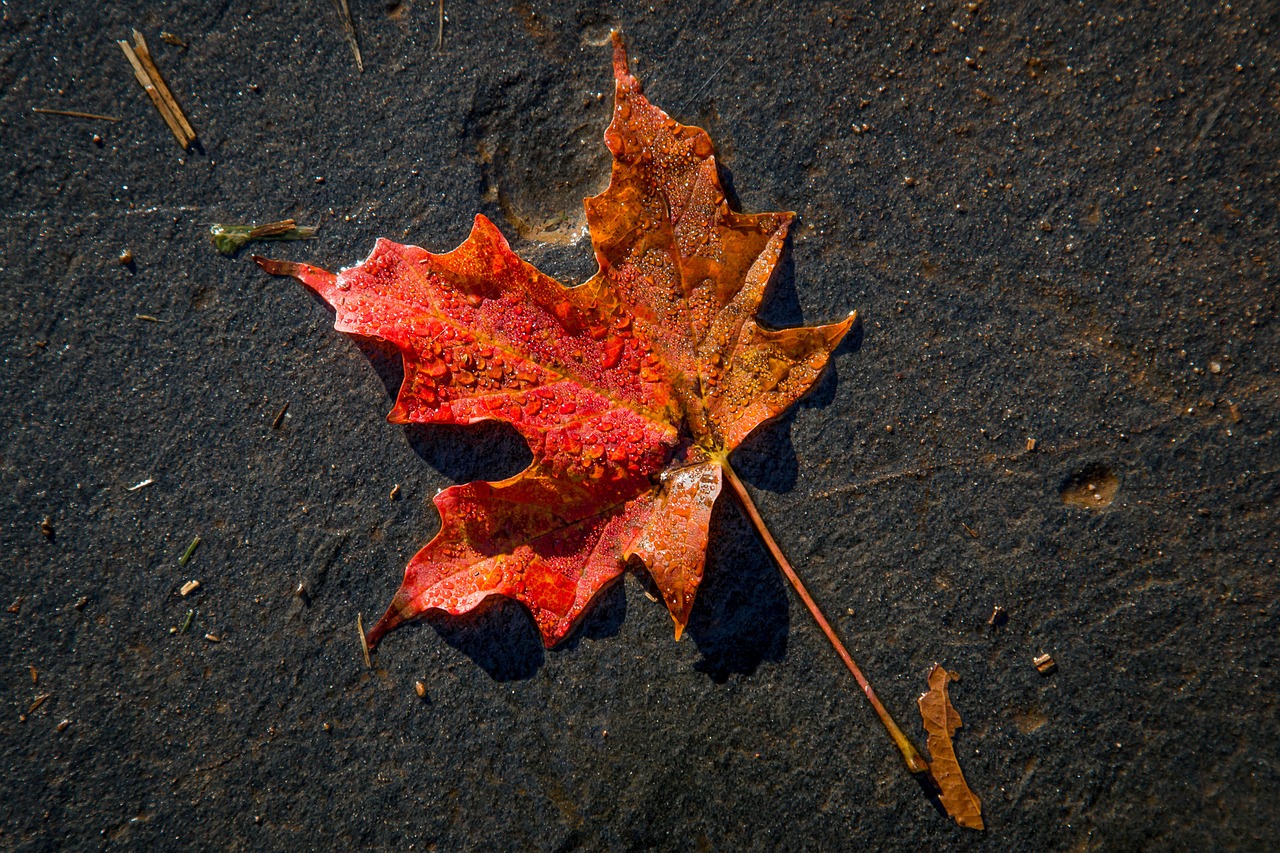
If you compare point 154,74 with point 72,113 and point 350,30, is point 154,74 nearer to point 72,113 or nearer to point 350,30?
point 72,113

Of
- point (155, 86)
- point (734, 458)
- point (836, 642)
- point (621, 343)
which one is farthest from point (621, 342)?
point (155, 86)

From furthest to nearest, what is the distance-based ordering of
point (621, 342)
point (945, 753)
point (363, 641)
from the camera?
point (363, 641), point (945, 753), point (621, 342)

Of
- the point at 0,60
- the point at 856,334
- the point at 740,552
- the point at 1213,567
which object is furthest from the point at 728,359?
the point at 0,60

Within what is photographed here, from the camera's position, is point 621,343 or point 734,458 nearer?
point 621,343

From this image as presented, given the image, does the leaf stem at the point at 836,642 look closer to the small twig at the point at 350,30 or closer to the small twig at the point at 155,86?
the small twig at the point at 350,30

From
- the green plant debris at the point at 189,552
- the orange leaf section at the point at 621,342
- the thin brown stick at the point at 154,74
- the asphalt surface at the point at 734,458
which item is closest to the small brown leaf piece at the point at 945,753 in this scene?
the asphalt surface at the point at 734,458

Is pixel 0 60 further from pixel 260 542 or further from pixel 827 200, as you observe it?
pixel 827 200
